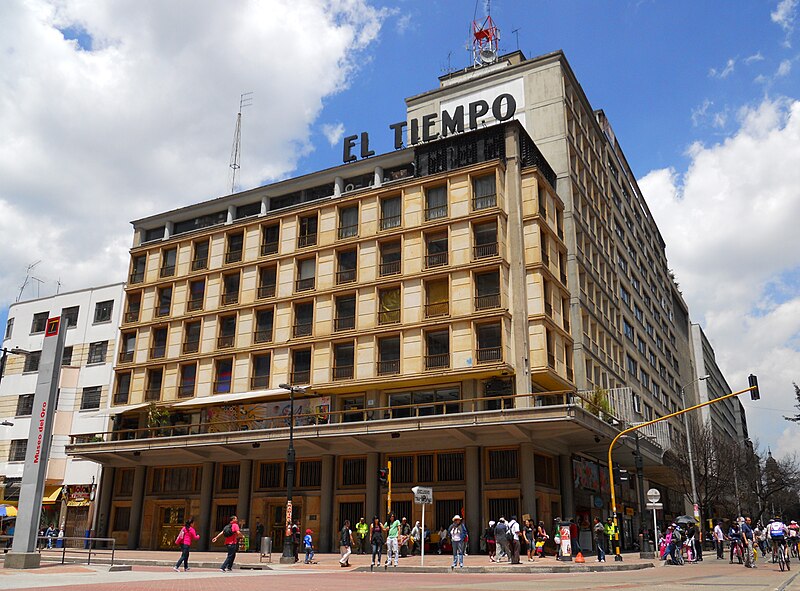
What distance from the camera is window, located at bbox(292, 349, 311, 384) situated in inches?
1657

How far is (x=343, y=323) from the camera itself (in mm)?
42031

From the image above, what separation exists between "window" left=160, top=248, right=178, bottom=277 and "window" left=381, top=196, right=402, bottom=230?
16.8 metres

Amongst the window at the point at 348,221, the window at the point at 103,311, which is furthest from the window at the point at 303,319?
the window at the point at 103,311

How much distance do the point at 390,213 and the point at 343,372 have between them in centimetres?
996

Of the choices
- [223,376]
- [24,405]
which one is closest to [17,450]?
[24,405]

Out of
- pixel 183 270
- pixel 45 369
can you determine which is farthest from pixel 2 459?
pixel 45 369

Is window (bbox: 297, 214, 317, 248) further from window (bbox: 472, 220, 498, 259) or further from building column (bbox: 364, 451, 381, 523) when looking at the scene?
building column (bbox: 364, 451, 381, 523)

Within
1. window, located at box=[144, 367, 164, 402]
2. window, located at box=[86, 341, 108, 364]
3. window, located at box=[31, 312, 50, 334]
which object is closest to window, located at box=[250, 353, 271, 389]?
window, located at box=[144, 367, 164, 402]

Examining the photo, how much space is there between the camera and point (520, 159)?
4075cm

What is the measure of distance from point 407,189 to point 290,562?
2236cm

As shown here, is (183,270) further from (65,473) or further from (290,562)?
(290,562)

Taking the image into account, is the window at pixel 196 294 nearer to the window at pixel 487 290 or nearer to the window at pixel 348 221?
the window at pixel 348 221

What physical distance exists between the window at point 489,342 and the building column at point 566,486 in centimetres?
663

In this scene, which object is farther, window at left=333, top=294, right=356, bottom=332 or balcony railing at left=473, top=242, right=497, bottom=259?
window at left=333, top=294, right=356, bottom=332
